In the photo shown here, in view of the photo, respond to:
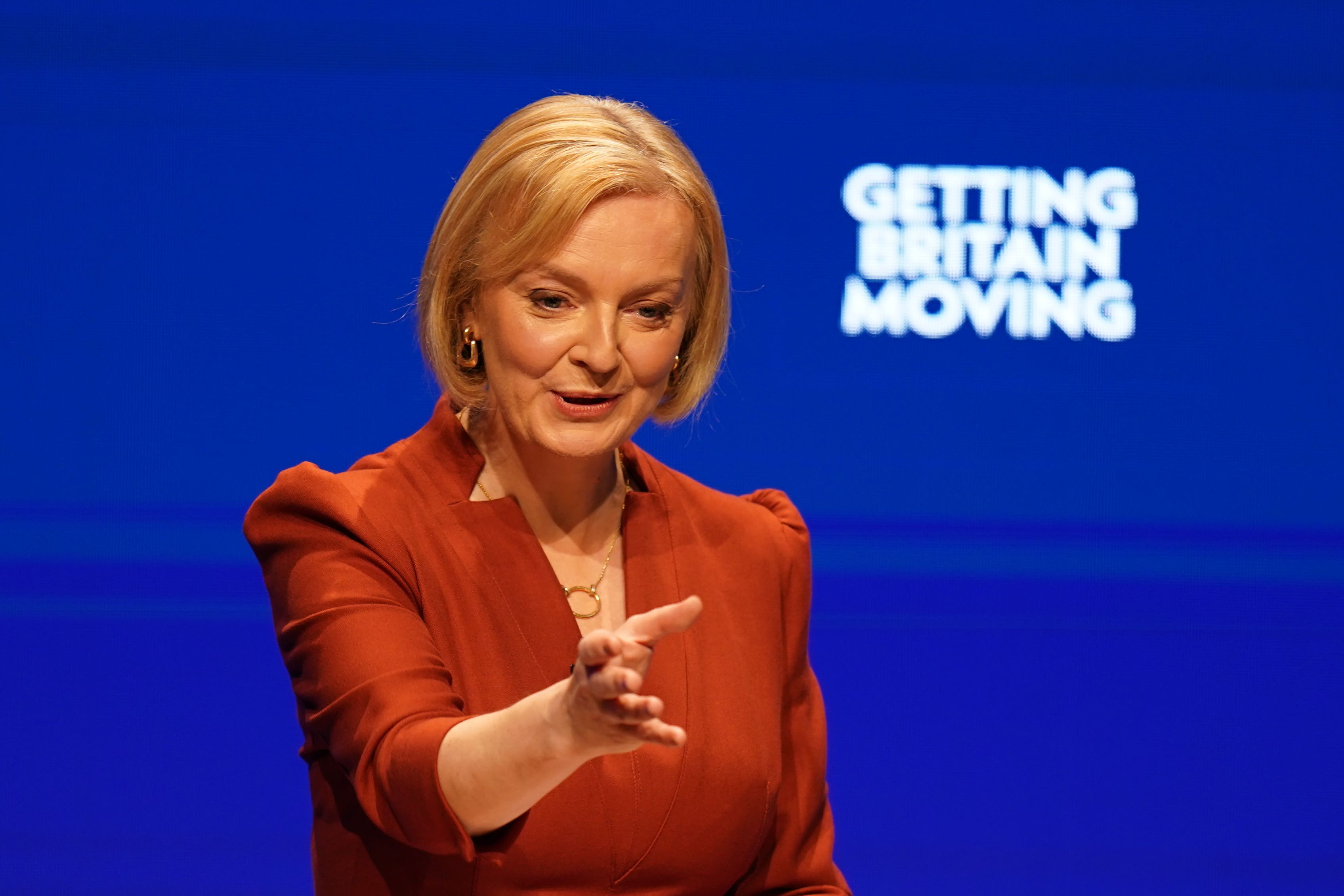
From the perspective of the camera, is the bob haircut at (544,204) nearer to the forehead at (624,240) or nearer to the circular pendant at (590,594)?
the forehead at (624,240)

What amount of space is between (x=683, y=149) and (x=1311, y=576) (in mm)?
2151

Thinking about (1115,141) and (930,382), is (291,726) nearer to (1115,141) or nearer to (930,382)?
(930,382)

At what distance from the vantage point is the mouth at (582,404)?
132cm

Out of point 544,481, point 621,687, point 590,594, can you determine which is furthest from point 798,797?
point 621,687

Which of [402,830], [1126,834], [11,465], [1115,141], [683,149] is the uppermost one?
[1115,141]

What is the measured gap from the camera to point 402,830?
42.3 inches

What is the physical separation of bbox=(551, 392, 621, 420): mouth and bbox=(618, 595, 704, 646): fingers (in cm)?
42

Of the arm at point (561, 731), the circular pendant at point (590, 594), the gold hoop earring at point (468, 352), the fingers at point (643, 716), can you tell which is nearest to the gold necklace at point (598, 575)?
the circular pendant at point (590, 594)

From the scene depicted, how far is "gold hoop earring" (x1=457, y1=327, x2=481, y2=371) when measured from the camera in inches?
54.4

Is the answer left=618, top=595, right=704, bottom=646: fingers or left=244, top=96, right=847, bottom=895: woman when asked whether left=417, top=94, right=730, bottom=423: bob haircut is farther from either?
left=618, top=595, right=704, bottom=646: fingers

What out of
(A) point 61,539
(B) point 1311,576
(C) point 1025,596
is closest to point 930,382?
(C) point 1025,596

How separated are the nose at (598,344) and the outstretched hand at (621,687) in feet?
1.31

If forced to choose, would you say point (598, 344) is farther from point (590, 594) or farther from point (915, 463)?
point (915, 463)

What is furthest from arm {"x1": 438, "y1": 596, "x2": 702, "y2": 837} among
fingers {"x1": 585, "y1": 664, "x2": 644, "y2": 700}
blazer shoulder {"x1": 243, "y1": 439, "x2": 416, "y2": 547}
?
blazer shoulder {"x1": 243, "y1": 439, "x2": 416, "y2": 547}
